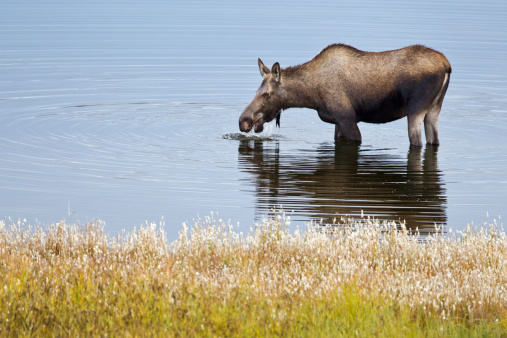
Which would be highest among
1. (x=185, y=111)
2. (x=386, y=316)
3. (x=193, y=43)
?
(x=193, y=43)

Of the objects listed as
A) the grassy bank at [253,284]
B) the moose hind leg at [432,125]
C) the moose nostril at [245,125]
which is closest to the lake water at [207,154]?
the moose nostril at [245,125]

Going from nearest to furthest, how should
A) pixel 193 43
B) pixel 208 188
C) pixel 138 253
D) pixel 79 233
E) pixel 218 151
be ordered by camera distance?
pixel 138 253, pixel 79 233, pixel 208 188, pixel 218 151, pixel 193 43

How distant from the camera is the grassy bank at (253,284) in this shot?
311 inches

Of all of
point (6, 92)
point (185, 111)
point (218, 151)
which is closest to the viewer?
point (218, 151)

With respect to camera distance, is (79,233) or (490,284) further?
(79,233)

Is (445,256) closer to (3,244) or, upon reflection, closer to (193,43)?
(3,244)

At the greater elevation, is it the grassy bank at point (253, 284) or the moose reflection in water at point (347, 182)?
the moose reflection in water at point (347, 182)

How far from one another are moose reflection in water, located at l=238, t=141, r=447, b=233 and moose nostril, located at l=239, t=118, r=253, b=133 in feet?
1.01

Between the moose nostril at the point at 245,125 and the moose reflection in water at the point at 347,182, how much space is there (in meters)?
0.31

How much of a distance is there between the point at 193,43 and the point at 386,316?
4413 centimetres

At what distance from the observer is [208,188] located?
48.7ft

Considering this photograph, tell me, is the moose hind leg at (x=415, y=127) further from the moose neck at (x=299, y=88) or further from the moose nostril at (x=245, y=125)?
the moose nostril at (x=245, y=125)

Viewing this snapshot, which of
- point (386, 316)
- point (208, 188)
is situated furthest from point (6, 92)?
point (386, 316)

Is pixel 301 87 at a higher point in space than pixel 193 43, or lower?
lower
